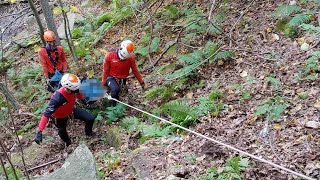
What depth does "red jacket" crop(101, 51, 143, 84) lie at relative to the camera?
310 inches

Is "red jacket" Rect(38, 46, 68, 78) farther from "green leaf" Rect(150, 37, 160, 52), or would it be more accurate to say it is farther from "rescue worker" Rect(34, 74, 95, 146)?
"green leaf" Rect(150, 37, 160, 52)

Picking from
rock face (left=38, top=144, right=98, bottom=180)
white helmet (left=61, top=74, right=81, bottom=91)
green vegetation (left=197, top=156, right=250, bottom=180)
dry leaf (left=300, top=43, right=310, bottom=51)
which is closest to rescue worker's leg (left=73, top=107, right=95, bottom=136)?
white helmet (left=61, top=74, right=81, bottom=91)

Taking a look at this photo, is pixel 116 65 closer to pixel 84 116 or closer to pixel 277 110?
pixel 84 116

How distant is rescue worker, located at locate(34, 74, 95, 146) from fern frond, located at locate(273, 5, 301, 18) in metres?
4.50

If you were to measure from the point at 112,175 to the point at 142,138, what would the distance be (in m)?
0.99

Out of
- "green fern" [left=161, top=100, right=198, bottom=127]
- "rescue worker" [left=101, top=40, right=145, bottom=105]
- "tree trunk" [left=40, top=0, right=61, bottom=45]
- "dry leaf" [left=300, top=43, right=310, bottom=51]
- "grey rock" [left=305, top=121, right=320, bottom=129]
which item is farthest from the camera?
"tree trunk" [left=40, top=0, right=61, bottom=45]

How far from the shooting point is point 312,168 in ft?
14.7

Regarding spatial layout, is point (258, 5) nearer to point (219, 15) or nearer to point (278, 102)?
point (219, 15)

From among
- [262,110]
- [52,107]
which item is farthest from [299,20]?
[52,107]

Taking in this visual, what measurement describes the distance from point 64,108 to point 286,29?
482cm

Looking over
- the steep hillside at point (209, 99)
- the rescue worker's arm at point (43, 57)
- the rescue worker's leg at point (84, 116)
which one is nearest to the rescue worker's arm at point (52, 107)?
the rescue worker's leg at point (84, 116)

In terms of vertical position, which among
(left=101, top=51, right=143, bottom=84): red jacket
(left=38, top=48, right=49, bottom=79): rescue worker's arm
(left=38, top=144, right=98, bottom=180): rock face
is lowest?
(left=38, top=144, right=98, bottom=180): rock face

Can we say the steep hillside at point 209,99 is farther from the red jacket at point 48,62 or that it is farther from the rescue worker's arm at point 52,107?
the red jacket at point 48,62

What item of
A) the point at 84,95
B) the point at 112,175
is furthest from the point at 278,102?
the point at 84,95
